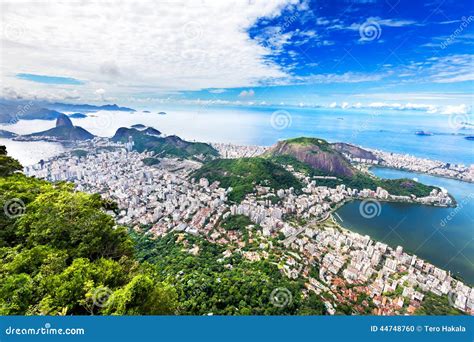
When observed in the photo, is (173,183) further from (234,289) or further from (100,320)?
(100,320)

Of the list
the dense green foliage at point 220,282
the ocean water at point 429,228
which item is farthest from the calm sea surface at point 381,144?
the dense green foliage at point 220,282

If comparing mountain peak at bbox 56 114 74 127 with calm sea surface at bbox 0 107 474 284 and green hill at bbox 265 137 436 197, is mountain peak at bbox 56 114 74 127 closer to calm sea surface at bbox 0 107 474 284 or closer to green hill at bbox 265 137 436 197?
calm sea surface at bbox 0 107 474 284

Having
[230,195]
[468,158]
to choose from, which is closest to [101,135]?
[230,195]

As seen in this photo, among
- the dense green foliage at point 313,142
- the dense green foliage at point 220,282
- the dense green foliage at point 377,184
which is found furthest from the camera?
the dense green foliage at point 313,142

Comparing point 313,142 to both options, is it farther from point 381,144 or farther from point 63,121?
Answer: point 63,121

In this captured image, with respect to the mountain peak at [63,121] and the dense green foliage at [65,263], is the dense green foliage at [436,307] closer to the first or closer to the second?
the dense green foliage at [65,263]

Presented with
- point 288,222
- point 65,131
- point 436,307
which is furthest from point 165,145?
point 436,307

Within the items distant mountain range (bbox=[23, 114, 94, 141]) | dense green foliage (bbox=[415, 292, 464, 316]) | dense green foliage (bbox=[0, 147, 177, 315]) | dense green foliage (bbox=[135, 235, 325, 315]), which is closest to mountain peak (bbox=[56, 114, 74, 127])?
distant mountain range (bbox=[23, 114, 94, 141])
